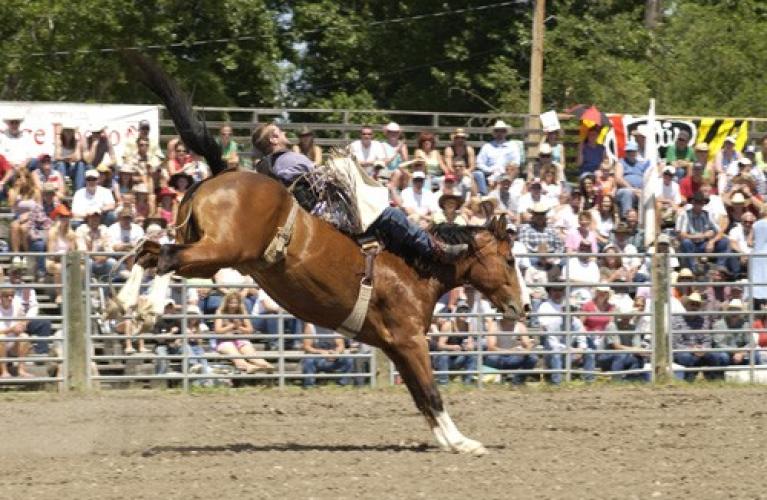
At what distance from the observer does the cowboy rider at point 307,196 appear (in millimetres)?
10930

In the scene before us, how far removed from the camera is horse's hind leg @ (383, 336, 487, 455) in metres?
10.7

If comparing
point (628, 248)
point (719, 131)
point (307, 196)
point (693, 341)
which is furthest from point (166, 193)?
point (719, 131)

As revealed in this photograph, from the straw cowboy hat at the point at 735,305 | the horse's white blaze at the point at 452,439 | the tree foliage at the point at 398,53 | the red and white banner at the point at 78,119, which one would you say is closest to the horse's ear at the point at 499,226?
the horse's white blaze at the point at 452,439

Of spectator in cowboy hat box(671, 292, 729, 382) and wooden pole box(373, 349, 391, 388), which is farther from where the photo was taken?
spectator in cowboy hat box(671, 292, 729, 382)

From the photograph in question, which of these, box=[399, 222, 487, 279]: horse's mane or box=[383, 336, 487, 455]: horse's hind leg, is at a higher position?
box=[399, 222, 487, 279]: horse's mane

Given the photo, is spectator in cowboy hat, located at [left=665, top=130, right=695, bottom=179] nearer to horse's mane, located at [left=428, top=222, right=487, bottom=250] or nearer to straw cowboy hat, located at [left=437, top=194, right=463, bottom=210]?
straw cowboy hat, located at [left=437, top=194, right=463, bottom=210]

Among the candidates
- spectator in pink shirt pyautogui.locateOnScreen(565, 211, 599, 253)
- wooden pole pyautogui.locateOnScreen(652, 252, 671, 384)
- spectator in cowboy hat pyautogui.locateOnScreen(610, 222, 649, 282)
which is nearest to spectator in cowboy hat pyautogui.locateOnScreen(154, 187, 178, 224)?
spectator in pink shirt pyautogui.locateOnScreen(565, 211, 599, 253)

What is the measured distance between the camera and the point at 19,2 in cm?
2770

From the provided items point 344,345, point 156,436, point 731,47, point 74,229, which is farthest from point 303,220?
point 731,47

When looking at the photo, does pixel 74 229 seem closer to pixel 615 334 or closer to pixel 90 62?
pixel 615 334

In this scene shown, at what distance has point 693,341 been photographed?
615 inches

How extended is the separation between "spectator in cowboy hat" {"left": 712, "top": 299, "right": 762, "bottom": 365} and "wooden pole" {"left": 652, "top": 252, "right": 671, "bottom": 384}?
58cm

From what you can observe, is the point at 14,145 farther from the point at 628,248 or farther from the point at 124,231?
the point at 628,248

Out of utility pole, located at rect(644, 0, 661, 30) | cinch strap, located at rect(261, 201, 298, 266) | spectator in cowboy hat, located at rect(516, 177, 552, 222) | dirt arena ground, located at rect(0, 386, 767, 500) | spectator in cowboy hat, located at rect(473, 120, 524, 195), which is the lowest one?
dirt arena ground, located at rect(0, 386, 767, 500)
